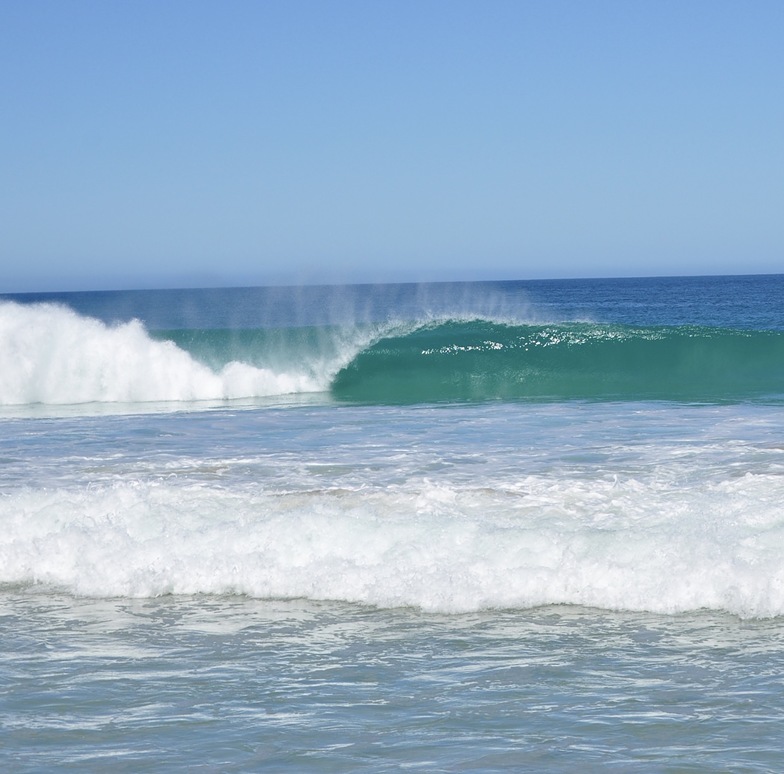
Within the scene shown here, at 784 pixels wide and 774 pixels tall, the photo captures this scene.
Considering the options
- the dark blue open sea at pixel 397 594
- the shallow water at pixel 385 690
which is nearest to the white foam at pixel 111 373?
the dark blue open sea at pixel 397 594

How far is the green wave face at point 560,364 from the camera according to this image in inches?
695

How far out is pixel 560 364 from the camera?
20219 millimetres

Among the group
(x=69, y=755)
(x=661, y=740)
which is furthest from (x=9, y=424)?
(x=661, y=740)

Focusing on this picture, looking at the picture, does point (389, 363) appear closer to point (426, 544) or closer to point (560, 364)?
point (560, 364)

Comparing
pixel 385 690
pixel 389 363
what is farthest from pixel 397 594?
pixel 389 363

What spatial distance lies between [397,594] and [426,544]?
2.14 ft

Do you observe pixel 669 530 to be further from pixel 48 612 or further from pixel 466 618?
pixel 48 612

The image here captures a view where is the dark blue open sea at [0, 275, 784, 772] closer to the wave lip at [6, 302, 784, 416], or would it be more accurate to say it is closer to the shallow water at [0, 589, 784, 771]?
the shallow water at [0, 589, 784, 771]

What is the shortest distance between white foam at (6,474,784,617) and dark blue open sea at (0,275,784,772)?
20mm

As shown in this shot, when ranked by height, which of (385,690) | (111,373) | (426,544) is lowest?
(385,690)

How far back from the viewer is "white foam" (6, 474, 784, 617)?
5871 mm

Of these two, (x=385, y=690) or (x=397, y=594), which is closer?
(x=385, y=690)

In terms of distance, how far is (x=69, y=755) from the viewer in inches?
153

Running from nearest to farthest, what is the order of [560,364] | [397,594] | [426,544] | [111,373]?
1. [397,594]
2. [426,544]
3. [111,373]
4. [560,364]
